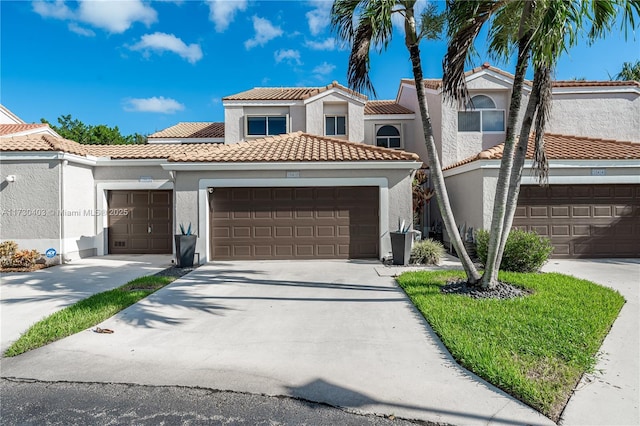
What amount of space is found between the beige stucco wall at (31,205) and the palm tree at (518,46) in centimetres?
1256

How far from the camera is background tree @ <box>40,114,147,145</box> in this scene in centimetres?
4041

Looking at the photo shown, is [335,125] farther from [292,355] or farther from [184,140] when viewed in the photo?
[292,355]

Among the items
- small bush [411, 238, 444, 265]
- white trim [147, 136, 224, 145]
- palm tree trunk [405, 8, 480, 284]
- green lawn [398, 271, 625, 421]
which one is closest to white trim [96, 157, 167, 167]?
white trim [147, 136, 224, 145]

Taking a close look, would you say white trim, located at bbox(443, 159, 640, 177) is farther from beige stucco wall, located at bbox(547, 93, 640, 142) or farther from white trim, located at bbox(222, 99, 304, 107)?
white trim, located at bbox(222, 99, 304, 107)

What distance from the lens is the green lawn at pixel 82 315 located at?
511 centimetres

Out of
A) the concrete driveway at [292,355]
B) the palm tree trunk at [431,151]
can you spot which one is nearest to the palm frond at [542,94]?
the palm tree trunk at [431,151]

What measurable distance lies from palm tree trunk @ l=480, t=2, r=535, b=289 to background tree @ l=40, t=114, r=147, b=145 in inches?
1743

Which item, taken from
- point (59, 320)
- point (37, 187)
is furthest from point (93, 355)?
point (37, 187)

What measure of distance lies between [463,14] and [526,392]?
6.27 metres

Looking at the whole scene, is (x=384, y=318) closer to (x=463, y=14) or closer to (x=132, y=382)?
(x=132, y=382)

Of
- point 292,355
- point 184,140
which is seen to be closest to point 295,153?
point 292,355

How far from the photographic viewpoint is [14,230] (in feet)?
38.5

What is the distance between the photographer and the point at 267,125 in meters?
19.3

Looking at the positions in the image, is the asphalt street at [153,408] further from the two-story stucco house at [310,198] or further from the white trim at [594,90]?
the white trim at [594,90]
